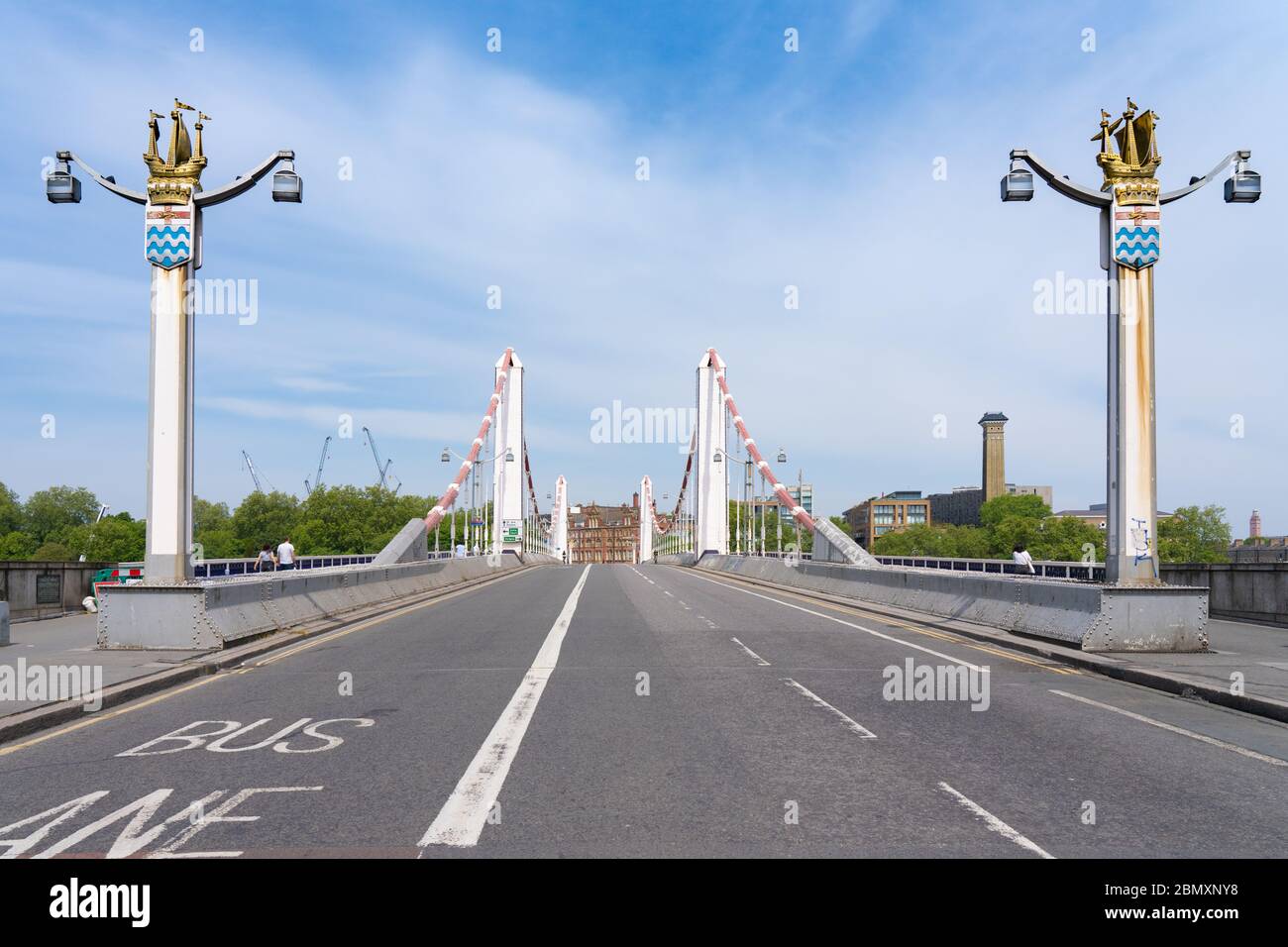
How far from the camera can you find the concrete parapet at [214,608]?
15125 mm

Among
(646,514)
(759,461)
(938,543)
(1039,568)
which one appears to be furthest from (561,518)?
(1039,568)

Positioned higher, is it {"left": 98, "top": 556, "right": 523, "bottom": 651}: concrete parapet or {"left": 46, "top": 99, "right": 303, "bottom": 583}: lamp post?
{"left": 46, "top": 99, "right": 303, "bottom": 583}: lamp post

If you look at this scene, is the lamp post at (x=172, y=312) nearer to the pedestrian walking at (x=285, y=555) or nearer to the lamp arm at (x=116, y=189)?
the lamp arm at (x=116, y=189)

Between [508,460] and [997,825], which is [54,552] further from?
[997,825]

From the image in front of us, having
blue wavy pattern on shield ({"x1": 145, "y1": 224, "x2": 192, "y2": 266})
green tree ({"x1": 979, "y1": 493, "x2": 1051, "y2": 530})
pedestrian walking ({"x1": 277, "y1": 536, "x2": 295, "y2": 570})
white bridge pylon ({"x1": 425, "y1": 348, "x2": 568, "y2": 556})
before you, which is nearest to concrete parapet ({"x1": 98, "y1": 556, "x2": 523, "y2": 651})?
blue wavy pattern on shield ({"x1": 145, "y1": 224, "x2": 192, "y2": 266})

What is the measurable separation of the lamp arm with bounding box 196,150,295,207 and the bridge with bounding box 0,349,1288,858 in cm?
625

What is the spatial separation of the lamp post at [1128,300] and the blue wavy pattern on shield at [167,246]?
13.2 meters

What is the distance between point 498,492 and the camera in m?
91.8

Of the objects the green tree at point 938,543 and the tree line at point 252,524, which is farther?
the green tree at point 938,543

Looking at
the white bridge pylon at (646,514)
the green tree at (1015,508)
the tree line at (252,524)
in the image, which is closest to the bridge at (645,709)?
the tree line at (252,524)

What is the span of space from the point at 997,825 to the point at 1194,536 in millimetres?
132966

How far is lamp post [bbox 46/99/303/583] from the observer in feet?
51.3

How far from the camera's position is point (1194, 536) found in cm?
12238

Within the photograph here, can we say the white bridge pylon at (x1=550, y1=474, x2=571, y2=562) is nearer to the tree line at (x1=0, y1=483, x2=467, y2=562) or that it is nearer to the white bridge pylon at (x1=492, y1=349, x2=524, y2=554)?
the tree line at (x1=0, y1=483, x2=467, y2=562)
